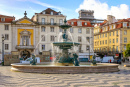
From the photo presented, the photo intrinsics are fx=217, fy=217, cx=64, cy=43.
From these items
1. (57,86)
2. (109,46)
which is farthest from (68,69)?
(109,46)

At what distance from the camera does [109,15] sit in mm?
60969

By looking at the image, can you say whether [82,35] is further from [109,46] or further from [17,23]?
[17,23]

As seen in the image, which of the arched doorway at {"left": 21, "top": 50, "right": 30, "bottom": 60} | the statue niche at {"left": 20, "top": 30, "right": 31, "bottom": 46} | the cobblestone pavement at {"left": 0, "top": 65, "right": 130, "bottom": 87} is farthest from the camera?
the arched doorway at {"left": 21, "top": 50, "right": 30, "bottom": 60}

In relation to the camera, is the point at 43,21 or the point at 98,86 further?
the point at 43,21

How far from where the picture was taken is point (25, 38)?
150 feet

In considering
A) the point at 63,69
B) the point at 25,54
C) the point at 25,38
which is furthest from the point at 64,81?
the point at 25,54

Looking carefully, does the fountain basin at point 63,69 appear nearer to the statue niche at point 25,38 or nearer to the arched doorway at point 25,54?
the statue niche at point 25,38

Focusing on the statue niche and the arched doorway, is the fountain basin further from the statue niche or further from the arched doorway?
the arched doorway

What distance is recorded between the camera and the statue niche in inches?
1785

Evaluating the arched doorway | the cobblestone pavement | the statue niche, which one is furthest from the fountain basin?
the arched doorway

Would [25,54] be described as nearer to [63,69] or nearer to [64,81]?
[63,69]

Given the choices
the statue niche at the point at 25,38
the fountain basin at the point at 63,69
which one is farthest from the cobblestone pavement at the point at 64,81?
the statue niche at the point at 25,38

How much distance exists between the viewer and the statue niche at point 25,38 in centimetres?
4535

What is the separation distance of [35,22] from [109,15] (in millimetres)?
24161
